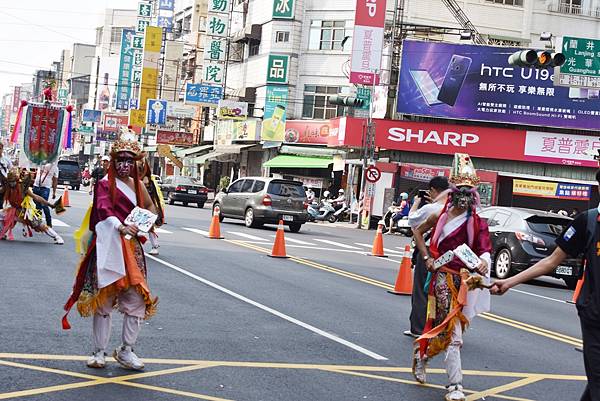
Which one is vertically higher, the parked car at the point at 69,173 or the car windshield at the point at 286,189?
the car windshield at the point at 286,189

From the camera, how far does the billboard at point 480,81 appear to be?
149ft

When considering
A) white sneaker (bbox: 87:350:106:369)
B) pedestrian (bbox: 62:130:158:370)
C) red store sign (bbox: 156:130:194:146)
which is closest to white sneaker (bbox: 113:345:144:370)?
pedestrian (bbox: 62:130:158:370)

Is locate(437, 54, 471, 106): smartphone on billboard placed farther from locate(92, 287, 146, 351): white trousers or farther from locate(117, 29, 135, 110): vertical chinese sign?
locate(117, 29, 135, 110): vertical chinese sign

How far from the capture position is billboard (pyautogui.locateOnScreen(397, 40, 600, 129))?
45.4m

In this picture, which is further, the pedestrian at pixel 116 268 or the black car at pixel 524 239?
Result: the black car at pixel 524 239

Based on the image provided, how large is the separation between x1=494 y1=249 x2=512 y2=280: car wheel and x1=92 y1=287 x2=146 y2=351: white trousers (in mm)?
14510

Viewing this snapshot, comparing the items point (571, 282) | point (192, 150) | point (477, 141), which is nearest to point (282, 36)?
point (477, 141)

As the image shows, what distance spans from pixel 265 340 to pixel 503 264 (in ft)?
41.6

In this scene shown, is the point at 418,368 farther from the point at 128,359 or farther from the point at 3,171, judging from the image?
the point at 3,171

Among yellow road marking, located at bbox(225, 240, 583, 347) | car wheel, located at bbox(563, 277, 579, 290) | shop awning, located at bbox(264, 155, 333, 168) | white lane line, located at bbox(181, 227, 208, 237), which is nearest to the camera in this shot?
yellow road marking, located at bbox(225, 240, 583, 347)

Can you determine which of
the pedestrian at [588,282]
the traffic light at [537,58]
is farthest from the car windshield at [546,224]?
the pedestrian at [588,282]

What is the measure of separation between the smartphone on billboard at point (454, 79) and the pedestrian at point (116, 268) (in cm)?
3835

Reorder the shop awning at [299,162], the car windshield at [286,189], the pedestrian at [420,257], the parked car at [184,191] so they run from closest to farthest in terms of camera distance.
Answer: the pedestrian at [420,257]
the car windshield at [286,189]
the parked car at [184,191]
the shop awning at [299,162]

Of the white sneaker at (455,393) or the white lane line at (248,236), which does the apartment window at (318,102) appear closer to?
the white lane line at (248,236)
